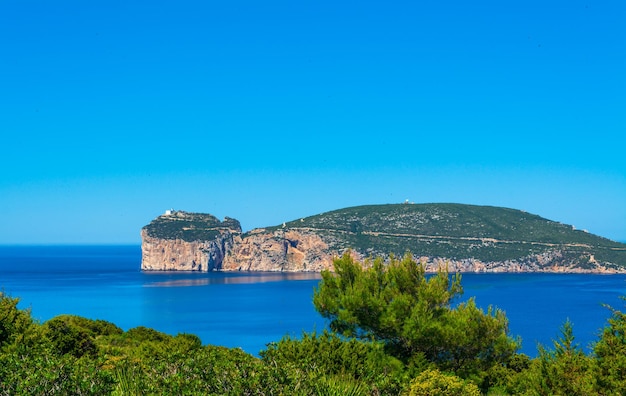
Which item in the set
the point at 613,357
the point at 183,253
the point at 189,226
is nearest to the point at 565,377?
the point at 613,357

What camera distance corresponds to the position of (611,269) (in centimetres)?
13362

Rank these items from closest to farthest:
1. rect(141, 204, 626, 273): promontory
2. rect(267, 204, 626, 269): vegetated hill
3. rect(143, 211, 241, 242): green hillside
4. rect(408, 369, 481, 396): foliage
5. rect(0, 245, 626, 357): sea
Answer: rect(408, 369, 481, 396): foliage
rect(0, 245, 626, 357): sea
rect(141, 204, 626, 273): promontory
rect(267, 204, 626, 269): vegetated hill
rect(143, 211, 241, 242): green hillside

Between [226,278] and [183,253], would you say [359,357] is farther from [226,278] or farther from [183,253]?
[183,253]

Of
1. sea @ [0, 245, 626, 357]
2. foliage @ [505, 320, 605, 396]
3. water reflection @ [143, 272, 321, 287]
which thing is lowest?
sea @ [0, 245, 626, 357]

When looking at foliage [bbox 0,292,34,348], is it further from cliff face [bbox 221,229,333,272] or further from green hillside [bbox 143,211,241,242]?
green hillside [bbox 143,211,241,242]

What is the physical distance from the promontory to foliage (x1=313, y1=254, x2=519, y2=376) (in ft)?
368

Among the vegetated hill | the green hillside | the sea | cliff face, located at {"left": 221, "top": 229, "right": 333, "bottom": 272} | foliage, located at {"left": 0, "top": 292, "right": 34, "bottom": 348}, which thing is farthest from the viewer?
the green hillside

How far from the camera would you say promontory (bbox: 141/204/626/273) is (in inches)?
5379

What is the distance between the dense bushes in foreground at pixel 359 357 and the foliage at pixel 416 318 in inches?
1.3

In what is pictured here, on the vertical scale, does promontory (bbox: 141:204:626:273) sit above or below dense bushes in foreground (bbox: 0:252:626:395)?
above

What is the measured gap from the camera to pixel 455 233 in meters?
147

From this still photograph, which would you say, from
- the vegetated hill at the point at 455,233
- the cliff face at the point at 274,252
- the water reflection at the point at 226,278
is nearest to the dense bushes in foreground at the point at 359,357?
the water reflection at the point at 226,278

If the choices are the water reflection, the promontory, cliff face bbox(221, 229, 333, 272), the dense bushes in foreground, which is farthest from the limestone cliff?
the dense bushes in foreground

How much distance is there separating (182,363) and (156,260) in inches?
5657
